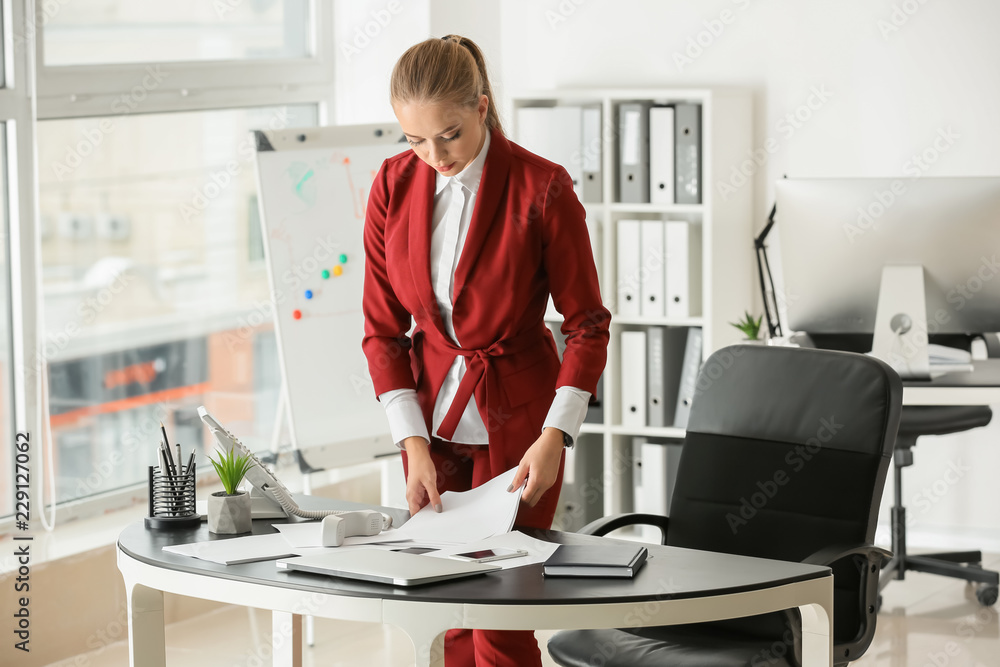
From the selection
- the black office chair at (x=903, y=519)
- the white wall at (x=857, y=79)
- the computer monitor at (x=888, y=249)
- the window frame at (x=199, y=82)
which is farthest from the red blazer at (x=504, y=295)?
the white wall at (x=857, y=79)

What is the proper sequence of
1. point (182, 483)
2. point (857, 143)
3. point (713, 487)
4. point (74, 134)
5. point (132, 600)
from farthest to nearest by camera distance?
point (857, 143) < point (74, 134) < point (713, 487) < point (182, 483) < point (132, 600)

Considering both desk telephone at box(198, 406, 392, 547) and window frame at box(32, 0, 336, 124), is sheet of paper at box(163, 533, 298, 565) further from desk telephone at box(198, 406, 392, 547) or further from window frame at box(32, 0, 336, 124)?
window frame at box(32, 0, 336, 124)

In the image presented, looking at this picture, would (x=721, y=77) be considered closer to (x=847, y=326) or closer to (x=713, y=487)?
(x=847, y=326)

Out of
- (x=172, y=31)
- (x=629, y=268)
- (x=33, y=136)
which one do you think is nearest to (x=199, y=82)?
(x=172, y=31)

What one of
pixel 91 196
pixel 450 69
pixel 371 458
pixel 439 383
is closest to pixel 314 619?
pixel 371 458

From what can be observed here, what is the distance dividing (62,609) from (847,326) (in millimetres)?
2355

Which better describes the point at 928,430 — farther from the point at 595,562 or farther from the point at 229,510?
the point at 229,510

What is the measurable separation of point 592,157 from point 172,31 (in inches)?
59.5

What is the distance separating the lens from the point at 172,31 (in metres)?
3.77

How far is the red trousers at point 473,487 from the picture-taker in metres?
1.88

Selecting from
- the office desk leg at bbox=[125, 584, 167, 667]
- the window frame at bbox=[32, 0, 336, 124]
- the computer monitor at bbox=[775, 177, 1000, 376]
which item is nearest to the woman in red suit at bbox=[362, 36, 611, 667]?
the office desk leg at bbox=[125, 584, 167, 667]

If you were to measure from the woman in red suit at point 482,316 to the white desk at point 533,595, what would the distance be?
1.14 feet

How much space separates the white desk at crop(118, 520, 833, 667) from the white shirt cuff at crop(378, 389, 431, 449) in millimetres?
404

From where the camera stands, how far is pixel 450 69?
1.82m
